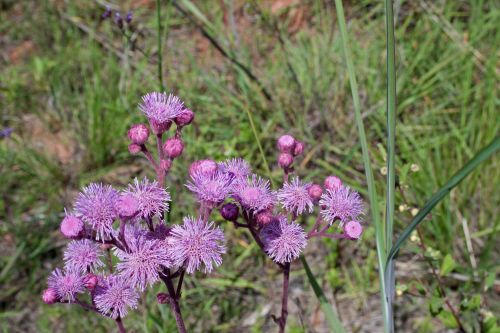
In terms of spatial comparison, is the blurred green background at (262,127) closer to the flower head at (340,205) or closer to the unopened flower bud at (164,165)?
the flower head at (340,205)

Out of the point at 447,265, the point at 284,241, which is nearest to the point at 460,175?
the point at 284,241

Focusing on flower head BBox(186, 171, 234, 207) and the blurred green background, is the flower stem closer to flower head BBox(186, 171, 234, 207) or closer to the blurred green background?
flower head BBox(186, 171, 234, 207)

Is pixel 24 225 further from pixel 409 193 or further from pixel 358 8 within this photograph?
pixel 358 8

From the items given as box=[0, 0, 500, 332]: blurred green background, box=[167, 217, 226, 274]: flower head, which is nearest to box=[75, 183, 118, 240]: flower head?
box=[167, 217, 226, 274]: flower head

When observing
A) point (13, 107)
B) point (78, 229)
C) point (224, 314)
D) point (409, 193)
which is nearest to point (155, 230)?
point (78, 229)

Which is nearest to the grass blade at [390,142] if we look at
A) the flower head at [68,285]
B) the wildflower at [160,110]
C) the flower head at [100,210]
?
the wildflower at [160,110]

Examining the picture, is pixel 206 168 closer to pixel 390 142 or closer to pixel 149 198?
pixel 149 198

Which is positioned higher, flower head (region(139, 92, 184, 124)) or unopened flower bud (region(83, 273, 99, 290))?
flower head (region(139, 92, 184, 124))

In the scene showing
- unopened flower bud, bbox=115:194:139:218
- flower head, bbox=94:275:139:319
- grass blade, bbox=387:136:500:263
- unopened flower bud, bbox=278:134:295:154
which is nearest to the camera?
grass blade, bbox=387:136:500:263

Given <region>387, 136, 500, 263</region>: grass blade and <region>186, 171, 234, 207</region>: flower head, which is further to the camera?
<region>186, 171, 234, 207</region>: flower head
